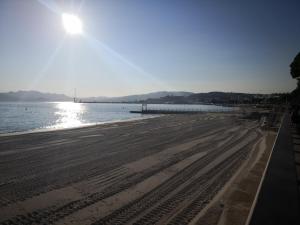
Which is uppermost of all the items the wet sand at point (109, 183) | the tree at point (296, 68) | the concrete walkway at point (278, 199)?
the tree at point (296, 68)

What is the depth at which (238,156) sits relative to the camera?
1305 cm

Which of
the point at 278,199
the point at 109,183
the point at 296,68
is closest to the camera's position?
the point at 278,199

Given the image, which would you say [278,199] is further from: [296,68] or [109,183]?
[296,68]

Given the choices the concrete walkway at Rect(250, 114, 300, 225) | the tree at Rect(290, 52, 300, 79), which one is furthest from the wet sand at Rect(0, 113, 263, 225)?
the tree at Rect(290, 52, 300, 79)

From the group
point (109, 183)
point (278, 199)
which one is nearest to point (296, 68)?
point (109, 183)

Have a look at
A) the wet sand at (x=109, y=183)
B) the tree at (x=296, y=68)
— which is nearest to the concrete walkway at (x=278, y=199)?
the wet sand at (x=109, y=183)

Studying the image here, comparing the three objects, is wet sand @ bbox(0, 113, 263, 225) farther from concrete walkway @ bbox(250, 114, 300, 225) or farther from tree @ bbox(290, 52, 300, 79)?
tree @ bbox(290, 52, 300, 79)

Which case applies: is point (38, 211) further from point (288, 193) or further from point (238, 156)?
point (238, 156)

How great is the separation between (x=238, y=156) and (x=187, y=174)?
4.81m

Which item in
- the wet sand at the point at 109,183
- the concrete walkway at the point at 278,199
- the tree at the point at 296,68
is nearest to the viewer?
the concrete walkway at the point at 278,199

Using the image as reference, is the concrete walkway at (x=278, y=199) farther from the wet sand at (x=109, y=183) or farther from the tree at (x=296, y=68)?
the tree at (x=296, y=68)

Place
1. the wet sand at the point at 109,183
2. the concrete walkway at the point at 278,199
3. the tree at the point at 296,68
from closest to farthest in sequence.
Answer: the concrete walkway at the point at 278,199, the wet sand at the point at 109,183, the tree at the point at 296,68

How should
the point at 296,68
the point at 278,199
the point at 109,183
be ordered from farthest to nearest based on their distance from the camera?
the point at 296,68 → the point at 109,183 → the point at 278,199

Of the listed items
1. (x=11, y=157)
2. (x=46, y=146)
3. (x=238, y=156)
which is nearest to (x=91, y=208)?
(x=11, y=157)
